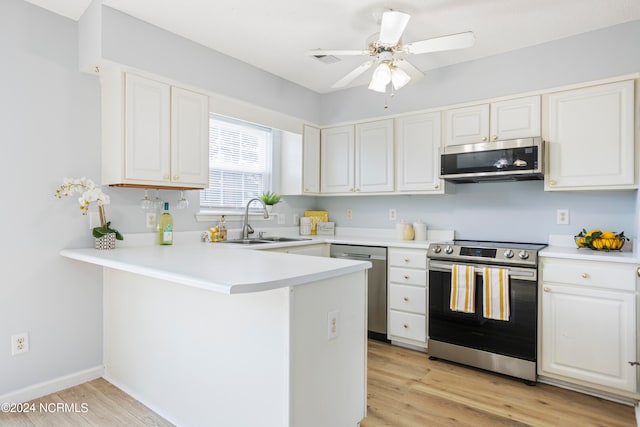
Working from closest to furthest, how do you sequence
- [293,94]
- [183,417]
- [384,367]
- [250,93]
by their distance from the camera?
[183,417], [384,367], [250,93], [293,94]

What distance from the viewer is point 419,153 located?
3.44 metres

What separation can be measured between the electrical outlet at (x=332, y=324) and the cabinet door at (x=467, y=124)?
2130 mm

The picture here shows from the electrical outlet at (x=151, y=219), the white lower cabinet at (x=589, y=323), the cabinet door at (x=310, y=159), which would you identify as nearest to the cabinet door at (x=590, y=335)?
the white lower cabinet at (x=589, y=323)

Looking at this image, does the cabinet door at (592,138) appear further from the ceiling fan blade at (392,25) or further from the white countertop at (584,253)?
Result: the ceiling fan blade at (392,25)

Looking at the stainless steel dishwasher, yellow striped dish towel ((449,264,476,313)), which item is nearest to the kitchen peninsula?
yellow striped dish towel ((449,264,476,313))

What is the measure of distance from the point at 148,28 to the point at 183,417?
2.46 m

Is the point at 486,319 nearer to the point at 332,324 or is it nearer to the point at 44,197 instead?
the point at 332,324

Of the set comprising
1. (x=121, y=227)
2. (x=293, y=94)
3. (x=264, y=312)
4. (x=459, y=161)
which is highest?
(x=293, y=94)

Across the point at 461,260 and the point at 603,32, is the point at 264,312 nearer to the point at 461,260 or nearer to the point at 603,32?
the point at 461,260

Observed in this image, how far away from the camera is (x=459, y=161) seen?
3.07 metres

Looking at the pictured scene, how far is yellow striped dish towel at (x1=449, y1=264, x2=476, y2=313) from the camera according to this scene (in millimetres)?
2744

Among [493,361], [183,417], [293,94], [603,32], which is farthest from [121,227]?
[603,32]

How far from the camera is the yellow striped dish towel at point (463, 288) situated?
2.74 meters

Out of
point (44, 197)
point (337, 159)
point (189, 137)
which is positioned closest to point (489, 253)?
point (337, 159)
